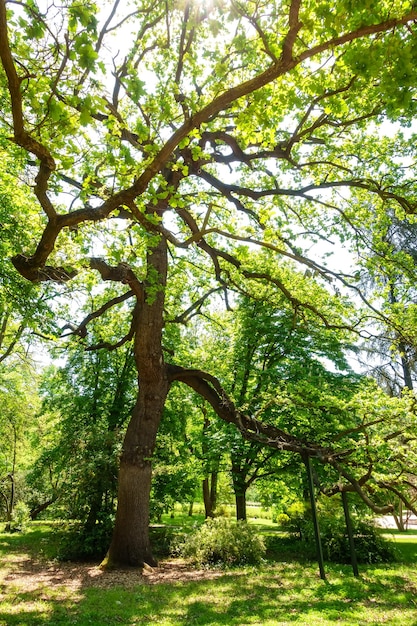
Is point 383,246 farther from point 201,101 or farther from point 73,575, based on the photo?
point 73,575

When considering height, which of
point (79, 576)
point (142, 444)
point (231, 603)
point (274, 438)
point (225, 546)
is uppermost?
point (274, 438)

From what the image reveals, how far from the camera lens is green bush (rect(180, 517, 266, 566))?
11.3 metres

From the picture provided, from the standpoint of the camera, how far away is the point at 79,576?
376 inches

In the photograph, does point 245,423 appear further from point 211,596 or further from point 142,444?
point 211,596

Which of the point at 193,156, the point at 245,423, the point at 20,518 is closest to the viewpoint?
the point at 193,156

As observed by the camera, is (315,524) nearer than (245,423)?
Yes

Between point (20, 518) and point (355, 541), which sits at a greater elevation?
point (20, 518)

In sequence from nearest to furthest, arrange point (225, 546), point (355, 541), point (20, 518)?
point (225, 546) < point (355, 541) < point (20, 518)

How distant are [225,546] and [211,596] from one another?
13.1 ft

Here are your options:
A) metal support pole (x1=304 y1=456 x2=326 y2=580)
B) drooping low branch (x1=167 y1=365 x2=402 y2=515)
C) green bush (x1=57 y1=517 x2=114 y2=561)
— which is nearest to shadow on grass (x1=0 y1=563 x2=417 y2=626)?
metal support pole (x1=304 y1=456 x2=326 y2=580)

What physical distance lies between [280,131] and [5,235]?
6519 millimetres

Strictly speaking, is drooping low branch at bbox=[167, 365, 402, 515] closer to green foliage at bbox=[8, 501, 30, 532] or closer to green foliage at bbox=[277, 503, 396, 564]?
green foliage at bbox=[277, 503, 396, 564]

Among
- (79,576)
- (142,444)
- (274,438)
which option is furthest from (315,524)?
(79,576)

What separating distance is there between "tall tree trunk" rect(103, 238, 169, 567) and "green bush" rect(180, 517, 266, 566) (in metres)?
1.69
